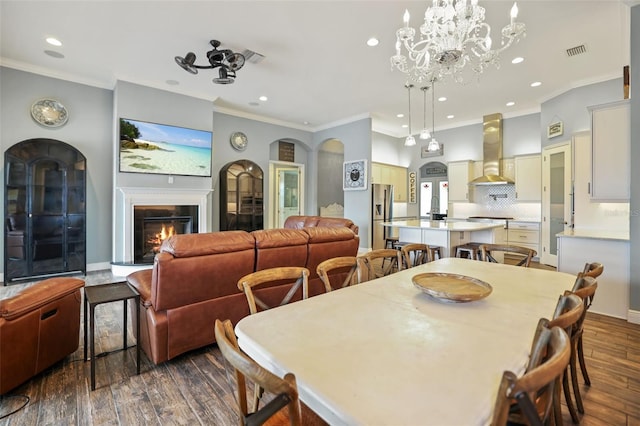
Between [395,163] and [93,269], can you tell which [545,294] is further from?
[395,163]

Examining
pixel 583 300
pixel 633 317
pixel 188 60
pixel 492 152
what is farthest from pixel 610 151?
pixel 188 60

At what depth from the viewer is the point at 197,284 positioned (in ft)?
7.29

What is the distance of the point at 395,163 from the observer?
864cm

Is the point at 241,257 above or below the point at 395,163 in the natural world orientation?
below

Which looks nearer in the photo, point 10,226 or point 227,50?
point 227,50

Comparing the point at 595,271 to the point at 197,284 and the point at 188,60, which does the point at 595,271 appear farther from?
the point at 188,60

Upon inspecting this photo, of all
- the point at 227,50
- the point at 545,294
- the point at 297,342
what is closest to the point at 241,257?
the point at 297,342

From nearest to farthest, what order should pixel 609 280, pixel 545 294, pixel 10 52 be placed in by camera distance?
pixel 545 294
pixel 609 280
pixel 10 52

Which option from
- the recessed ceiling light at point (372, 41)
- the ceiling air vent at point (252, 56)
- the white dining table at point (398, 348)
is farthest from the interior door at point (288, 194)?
the white dining table at point (398, 348)

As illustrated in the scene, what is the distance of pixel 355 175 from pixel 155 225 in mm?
4260

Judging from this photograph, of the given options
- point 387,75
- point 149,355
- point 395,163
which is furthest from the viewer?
point 395,163

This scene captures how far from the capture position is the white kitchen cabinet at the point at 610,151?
3189mm

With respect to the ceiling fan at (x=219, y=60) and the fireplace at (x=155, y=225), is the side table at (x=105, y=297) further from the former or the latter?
the fireplace at (x=155, y=225)

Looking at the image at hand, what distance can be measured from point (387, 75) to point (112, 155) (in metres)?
4.83
